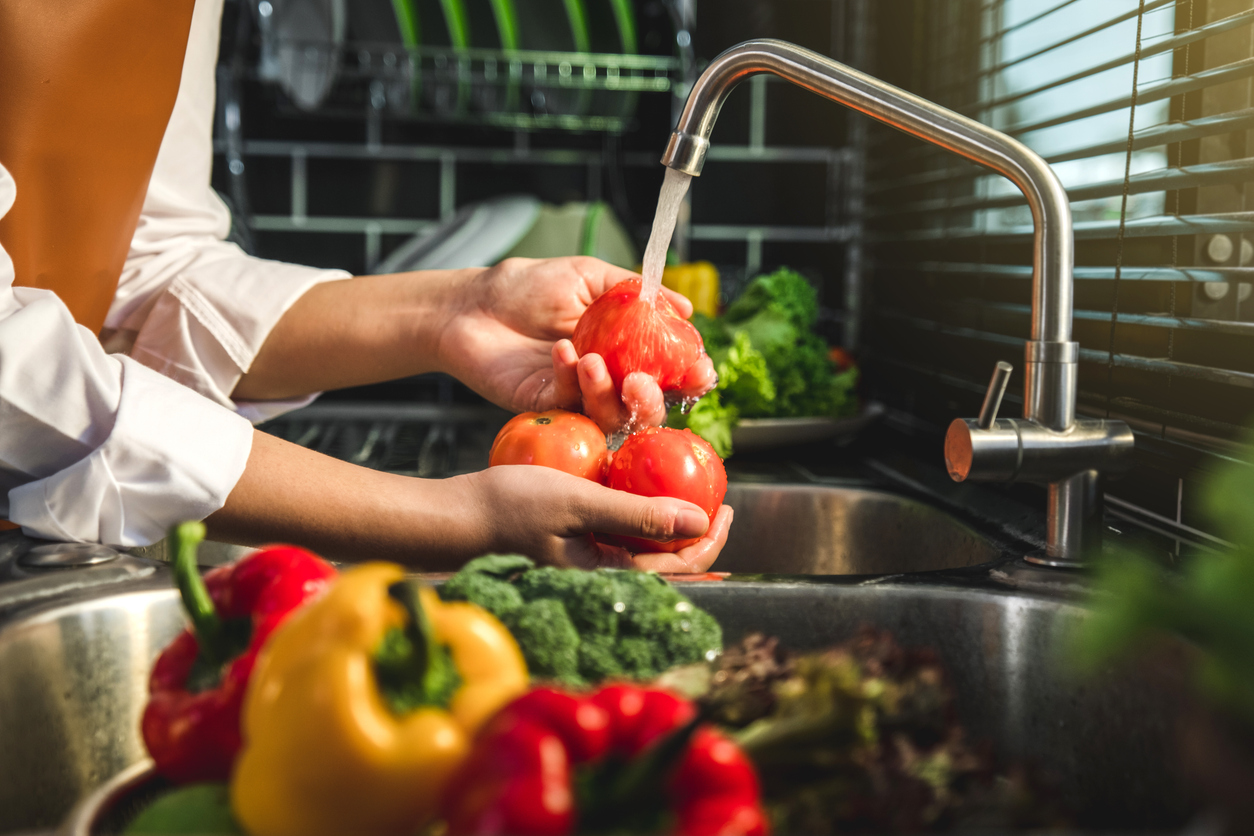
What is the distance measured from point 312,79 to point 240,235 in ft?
1.19

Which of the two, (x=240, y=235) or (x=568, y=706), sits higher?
(x=240, y=235)

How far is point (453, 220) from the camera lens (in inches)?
79.4

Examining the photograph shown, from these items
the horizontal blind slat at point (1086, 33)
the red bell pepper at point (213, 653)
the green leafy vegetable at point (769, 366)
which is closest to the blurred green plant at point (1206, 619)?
the red bell pepper at point (213, 653)

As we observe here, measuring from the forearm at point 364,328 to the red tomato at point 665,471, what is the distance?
→ 1.32 feet

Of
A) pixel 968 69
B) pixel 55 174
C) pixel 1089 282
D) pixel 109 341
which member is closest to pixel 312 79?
pixel 109 341

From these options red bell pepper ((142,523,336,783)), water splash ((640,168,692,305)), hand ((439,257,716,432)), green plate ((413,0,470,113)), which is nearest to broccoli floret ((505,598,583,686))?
red bell pepper ((142,523,336,783))

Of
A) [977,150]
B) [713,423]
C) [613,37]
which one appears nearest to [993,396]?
[977,150]

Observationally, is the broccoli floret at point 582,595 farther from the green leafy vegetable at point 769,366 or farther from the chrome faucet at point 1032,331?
the green leafy vegetable at point 769,366

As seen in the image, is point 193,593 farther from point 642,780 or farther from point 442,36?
point 442,36

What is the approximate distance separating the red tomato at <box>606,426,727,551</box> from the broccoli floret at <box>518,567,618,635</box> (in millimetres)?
293

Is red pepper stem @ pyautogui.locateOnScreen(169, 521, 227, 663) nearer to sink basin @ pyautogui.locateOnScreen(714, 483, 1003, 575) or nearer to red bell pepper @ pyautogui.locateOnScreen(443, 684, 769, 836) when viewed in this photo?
red bell pepper @ pyautogui.locateOnScreen(443, 684, 769, 836)

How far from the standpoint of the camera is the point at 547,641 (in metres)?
0.54

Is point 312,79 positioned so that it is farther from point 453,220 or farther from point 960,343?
point 960,343

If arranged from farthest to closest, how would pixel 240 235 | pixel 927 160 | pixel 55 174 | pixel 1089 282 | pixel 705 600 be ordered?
pixel 240 235, pixel 927 160, pixel 1089 282, pixel 55 174, pixel 705 600
